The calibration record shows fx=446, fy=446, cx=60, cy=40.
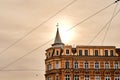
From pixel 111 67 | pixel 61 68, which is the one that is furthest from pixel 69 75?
pixel 111 67

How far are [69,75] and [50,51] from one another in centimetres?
700

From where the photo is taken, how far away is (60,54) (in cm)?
9450

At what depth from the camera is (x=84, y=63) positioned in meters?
94.1

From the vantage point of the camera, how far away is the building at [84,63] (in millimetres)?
93800

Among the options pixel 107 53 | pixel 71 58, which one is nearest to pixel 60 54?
pixel 71 58

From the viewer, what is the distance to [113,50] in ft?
313

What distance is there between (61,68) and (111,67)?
35.2ft

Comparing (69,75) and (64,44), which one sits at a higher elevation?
(64,44)

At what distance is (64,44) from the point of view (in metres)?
98.4

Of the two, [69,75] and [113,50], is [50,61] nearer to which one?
[69,75]

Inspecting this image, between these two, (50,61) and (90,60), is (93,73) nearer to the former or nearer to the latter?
(90,60)

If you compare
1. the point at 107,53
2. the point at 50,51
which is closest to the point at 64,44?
the point at 50,51

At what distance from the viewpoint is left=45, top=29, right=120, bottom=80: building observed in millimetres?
93800

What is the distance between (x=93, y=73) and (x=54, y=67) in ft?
27.4
